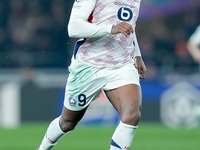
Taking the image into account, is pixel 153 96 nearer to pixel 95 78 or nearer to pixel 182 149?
pixel 182 149

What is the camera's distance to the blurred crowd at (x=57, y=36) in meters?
15.7

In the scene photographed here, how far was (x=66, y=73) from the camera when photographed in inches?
598

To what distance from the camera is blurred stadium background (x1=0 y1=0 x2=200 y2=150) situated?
13516mm

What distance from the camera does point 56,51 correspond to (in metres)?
16.4

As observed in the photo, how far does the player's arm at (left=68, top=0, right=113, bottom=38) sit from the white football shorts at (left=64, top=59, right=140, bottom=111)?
41 centimetres

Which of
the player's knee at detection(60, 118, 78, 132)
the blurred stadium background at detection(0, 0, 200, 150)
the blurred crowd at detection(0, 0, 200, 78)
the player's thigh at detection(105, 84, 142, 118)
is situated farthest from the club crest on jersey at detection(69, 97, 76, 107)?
the blurred crowd at detection(0, 0, 200, 78)

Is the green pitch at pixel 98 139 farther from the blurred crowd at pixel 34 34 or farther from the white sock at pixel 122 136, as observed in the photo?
the white sock at pixel 122 136

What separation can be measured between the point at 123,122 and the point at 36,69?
10.1 m

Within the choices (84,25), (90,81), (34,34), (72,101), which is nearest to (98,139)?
(72,101)

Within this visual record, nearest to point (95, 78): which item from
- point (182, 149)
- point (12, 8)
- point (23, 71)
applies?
point (182, 149)

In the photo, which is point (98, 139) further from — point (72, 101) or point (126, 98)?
point (126, 98)

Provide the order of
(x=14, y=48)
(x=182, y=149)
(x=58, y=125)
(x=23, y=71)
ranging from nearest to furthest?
(x=58, y=125) → (x=182, y=149) → (x=23, y=71) → (x=14, y=48)

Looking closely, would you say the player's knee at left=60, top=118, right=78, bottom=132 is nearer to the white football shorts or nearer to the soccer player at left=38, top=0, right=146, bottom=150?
the soccer player at left=38, top=0, right=146, bottom=150

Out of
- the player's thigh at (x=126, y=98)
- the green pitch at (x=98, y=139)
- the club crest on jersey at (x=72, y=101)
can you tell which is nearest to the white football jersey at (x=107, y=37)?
the player's thigh at (x=126, y=98)
